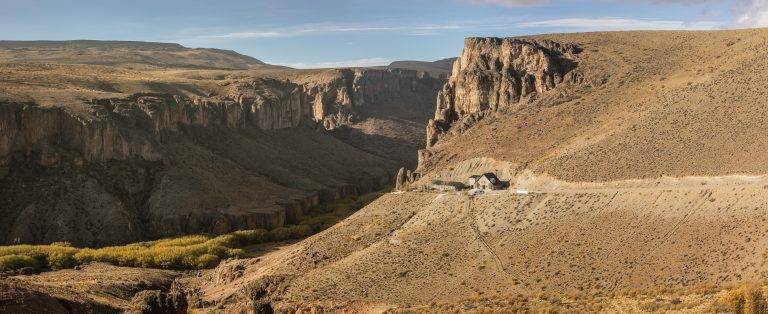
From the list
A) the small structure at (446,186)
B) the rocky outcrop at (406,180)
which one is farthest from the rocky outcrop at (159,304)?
the rocky outcrop at (406,180)

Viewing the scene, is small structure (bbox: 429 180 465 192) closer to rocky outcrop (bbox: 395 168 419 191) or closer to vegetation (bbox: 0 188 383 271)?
rocky outcrop (bbox: 395 168 419 191)

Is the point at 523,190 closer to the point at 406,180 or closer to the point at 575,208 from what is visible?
the point at 575,208

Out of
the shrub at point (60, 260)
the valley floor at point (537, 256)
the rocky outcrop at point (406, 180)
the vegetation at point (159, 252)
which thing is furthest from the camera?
the rocky outcrop at point (406, 180)

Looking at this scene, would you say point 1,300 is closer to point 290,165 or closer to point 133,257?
point 133,257

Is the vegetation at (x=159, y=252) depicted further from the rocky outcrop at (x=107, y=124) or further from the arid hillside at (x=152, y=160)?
the rocky outcrop at (x=107, y=124)

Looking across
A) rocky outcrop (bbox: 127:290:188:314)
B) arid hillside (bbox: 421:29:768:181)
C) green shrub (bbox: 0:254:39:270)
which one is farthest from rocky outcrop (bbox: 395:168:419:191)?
green shrub (bbox: 0:254:39:270)

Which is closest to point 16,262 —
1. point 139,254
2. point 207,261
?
point 139,254
